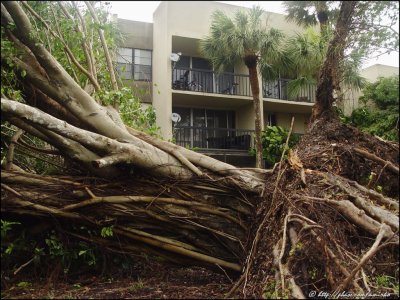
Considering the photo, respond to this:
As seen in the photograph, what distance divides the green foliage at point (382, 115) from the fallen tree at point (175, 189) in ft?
3.82

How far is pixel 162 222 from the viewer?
523 cm

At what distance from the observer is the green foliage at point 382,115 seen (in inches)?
259

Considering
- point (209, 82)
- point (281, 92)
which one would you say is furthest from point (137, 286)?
point (281, 92)

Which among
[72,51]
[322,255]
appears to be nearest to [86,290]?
[322,255]

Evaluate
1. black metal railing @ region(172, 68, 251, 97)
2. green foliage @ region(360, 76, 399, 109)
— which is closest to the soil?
green foliage @ region(360, 76, 399, 109)

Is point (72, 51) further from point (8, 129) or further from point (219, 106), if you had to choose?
point (219, 106)

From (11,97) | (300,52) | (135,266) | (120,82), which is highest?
(300,52)

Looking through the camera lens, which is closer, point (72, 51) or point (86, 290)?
point (86, 290)

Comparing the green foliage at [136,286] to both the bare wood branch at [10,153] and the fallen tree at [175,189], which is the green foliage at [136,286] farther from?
the bare wood branch at [10,153]

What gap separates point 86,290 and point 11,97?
282cm

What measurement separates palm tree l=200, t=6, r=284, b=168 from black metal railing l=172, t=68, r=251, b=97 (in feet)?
6.38

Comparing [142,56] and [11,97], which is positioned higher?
[142,56]

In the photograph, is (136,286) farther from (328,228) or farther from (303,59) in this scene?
(303,59)

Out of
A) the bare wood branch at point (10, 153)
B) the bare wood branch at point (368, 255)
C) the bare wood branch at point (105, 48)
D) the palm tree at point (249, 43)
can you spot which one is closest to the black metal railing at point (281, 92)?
the palm tree at point (249, 43)
